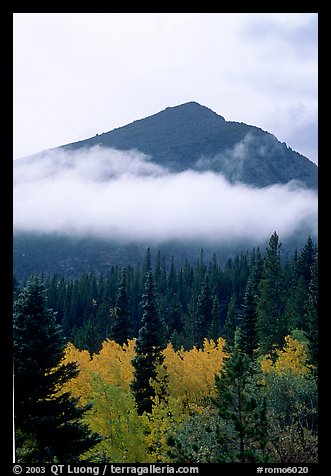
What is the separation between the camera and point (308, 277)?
2361 inches

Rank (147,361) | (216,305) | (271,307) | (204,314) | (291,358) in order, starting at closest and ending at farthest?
(147,361), (291,358), (271,307), (216,305), (204,314)

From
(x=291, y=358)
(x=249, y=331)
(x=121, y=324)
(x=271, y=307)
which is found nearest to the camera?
(x=291, y=358)

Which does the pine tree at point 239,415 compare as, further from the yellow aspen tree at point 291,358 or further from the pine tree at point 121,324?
the pine tree at point 121,324

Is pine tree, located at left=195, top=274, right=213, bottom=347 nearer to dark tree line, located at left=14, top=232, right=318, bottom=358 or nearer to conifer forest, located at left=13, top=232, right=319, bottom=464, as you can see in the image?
dark tree line, located at left=14, top=232, right=318, bottom=358

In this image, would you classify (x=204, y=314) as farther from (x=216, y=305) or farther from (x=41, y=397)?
(x=41, y=397)

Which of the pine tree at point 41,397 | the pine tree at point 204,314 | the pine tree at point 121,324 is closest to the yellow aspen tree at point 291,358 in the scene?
the pine tree at point 121,324

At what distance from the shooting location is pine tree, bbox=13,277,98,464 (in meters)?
12.8

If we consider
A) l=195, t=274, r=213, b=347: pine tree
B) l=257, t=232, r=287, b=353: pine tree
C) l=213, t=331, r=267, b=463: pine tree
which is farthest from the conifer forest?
l=195, t=274, r=213, b=347: pine tree

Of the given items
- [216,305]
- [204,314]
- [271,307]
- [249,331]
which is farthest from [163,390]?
[216,305]

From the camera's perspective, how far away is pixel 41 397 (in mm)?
13281
